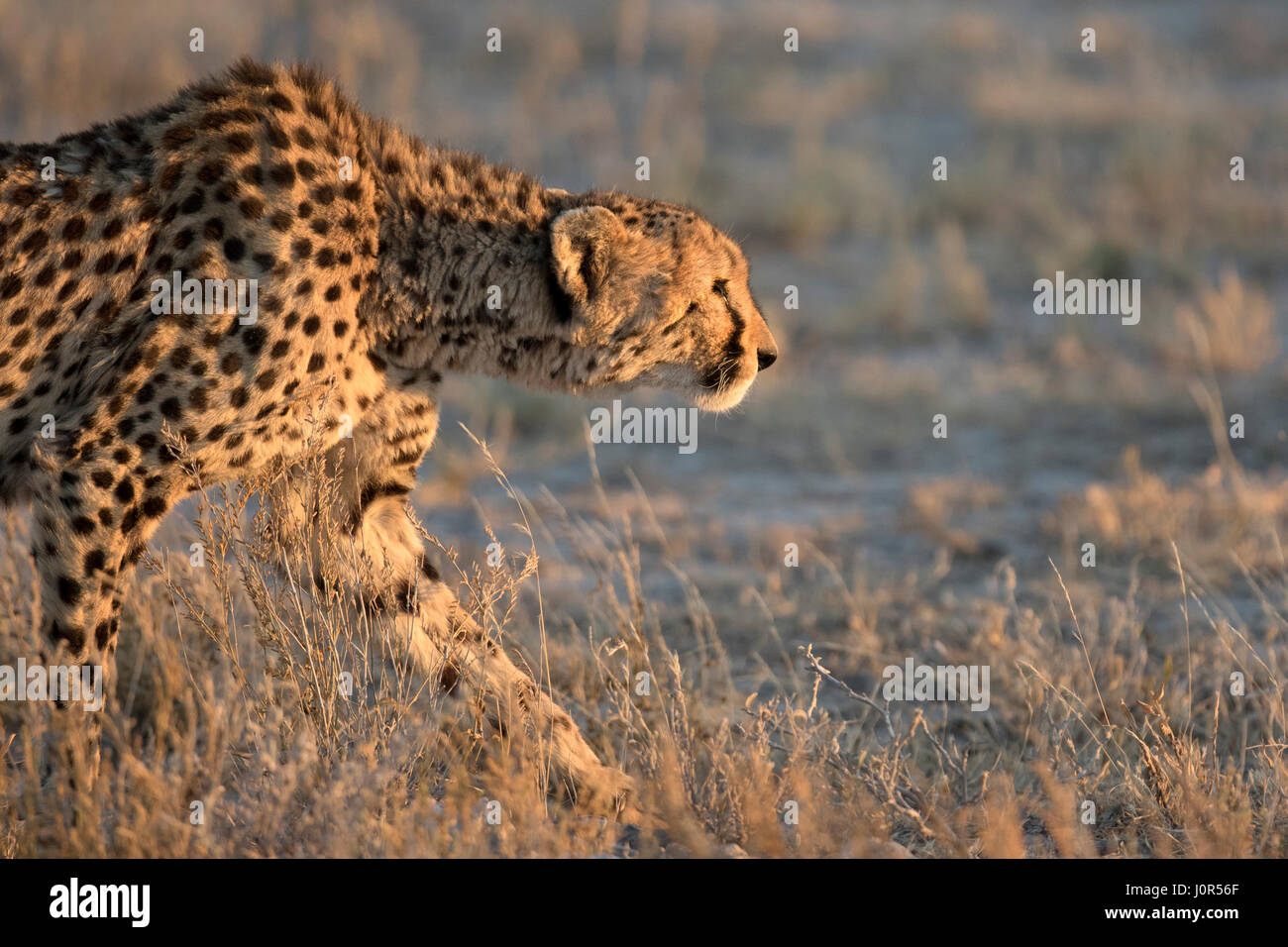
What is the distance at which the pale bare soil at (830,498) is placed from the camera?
327cm

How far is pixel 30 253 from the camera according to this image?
11.0ft

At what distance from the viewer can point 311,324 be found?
3398 millimetres

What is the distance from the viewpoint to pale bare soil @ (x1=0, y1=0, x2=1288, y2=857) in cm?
327

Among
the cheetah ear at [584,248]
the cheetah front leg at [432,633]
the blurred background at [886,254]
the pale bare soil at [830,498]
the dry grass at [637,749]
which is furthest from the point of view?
the blurred background at [886,254]

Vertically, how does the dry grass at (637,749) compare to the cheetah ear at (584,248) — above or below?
below

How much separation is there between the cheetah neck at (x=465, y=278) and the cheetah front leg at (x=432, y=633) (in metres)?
0.31

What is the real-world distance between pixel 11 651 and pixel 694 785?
5.88 ft

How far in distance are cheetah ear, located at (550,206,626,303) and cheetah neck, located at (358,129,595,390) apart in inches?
2.0

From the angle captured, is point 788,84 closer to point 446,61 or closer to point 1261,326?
point 446,61

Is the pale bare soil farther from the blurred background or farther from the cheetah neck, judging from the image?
the cheetah neck

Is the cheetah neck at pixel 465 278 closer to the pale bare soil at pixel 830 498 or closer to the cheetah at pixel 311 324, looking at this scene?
the cheetah at pixel 311 324

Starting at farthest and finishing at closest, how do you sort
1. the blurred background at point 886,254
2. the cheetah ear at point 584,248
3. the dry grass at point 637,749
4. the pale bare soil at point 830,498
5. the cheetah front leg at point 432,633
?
the blurred background at point 886,254
the cheetah ear at point 584,248
the cheetah front leg at point 432,633
the pale bare soil at point 830,498
the dry grass at point 637,749

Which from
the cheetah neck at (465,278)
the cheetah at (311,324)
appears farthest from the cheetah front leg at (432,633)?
the cheetah neck at (465,278)
